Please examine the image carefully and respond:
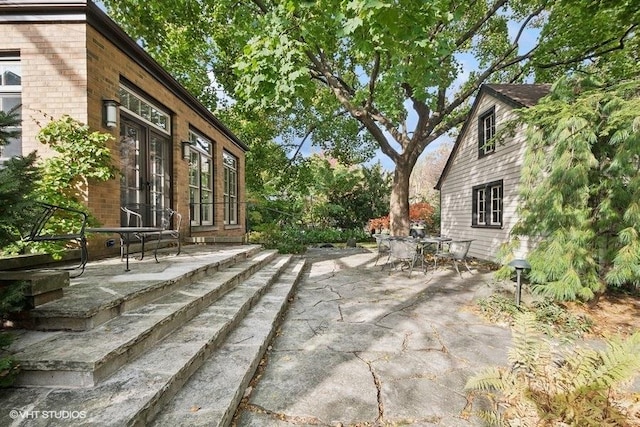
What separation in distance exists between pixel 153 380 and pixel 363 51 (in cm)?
509

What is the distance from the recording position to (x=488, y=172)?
9.25 metres

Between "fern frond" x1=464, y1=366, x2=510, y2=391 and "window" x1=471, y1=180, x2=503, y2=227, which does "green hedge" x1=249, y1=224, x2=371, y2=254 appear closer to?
"window" x1=471, y1=180, x2=503, y2=227

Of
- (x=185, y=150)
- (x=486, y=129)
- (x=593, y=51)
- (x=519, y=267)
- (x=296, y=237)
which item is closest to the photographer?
(x=519, y=267)

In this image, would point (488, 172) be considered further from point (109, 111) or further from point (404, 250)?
point (109, 111)

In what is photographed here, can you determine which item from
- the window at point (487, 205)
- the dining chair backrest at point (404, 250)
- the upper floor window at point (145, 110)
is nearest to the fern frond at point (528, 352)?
the dining chair backrest at point (404, 250)

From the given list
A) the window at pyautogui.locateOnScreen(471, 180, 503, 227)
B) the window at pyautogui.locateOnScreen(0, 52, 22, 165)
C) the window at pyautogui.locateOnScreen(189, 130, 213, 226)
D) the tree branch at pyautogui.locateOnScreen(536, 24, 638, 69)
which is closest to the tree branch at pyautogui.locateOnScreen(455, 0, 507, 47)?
the tree branch at pyautogui.locateOnScreen(536, 24, 638, 69)

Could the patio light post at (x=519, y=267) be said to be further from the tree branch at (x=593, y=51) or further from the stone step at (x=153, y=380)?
the tree branch at (x=593, y=51)

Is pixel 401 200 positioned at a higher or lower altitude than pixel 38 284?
higher

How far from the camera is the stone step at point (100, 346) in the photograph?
1.76 m

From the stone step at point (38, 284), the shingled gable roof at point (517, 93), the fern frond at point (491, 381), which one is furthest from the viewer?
the shingled gable roof at point (517, 93)

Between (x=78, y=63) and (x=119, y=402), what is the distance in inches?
178

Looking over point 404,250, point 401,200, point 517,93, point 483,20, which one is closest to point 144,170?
point 404,250

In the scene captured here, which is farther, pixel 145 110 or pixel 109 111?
pixel 145 110

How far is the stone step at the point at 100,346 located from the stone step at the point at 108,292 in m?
0.07
